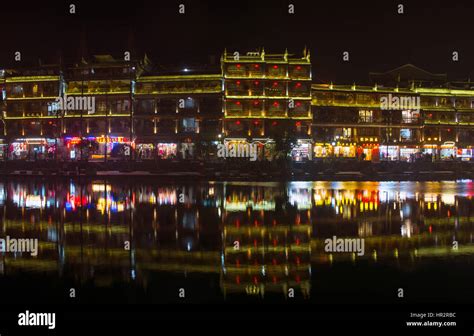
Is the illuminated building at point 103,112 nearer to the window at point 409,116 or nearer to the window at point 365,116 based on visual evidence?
the window at point 365,116

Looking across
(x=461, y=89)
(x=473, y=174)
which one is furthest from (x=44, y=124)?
(x=461, y=89)

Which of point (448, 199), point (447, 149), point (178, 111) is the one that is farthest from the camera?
point (447, 149)

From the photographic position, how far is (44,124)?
73.6 m

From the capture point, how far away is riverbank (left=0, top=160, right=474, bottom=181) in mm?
46062

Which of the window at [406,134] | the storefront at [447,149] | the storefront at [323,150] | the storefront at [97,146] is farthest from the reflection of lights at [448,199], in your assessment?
the storefront at [447,149]

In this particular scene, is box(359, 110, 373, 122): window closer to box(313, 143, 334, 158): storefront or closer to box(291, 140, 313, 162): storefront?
box(313, 143, 334, 158): storefront

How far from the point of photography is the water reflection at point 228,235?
1134cm

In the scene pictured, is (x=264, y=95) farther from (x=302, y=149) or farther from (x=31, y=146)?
(x=31, y=146)
